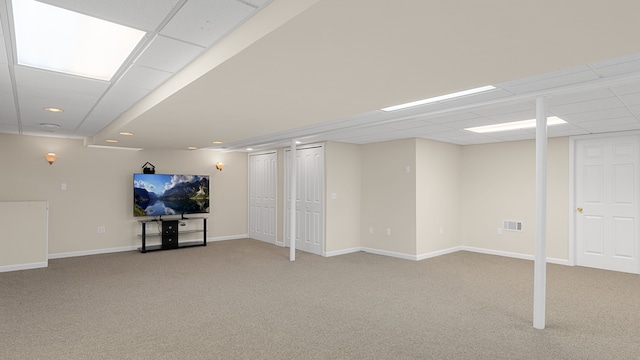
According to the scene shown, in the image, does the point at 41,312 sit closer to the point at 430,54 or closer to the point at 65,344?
the point at 65,344

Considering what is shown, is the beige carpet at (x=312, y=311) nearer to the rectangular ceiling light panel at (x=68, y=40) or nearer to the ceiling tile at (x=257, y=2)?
the rectangular ceiling light panel at (x=68, y=40)

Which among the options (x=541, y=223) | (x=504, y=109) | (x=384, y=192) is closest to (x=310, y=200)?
(x=384, y=192)

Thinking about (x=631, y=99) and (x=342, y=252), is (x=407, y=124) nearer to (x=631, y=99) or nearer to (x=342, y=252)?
(x=631, y=99)

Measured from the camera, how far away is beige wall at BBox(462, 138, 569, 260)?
6336 millimetres

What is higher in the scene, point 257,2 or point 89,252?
point 257,2

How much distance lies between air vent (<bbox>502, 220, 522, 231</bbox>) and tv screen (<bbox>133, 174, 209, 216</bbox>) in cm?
661

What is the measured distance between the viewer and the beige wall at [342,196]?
23.1 ft

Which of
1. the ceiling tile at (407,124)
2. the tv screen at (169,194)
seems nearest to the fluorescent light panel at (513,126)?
the ceiling tile at (407,124)

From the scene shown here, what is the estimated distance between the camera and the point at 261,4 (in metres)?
1.74

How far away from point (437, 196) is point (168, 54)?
589 centimetres

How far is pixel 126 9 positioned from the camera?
1.81 meters

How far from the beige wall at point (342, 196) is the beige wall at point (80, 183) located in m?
3.69

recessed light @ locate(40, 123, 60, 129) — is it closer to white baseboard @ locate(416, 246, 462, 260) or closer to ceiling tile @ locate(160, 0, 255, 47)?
ceiling tile @ locate(160, 0, 255, 47)

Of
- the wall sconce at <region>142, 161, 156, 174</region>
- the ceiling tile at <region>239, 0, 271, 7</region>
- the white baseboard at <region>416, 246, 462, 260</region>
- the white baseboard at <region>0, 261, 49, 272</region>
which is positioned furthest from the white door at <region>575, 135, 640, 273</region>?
the white baseboard at <region>0, 261, 49, 272</region>
